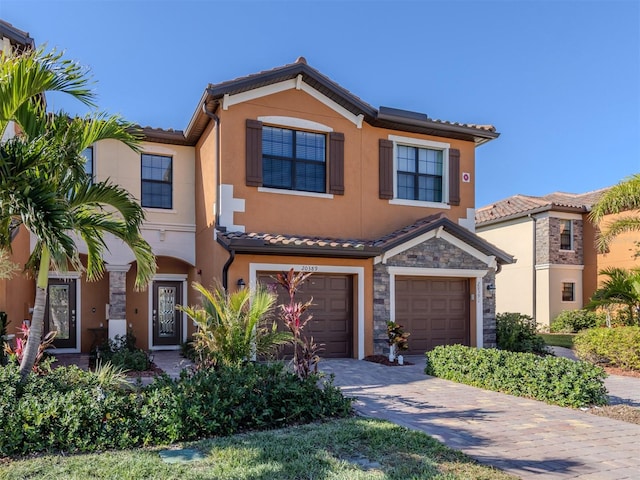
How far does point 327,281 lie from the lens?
13234mm

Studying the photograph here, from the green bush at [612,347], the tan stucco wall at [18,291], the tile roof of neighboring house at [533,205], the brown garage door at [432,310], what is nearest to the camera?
the tan stucco wall at [18,291]

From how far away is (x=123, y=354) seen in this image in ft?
37.9

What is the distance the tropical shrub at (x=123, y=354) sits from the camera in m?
11.3

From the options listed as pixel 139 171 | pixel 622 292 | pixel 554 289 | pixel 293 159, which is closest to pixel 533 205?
pixel 554 289

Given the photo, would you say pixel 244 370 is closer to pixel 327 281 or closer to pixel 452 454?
pixel 452 454

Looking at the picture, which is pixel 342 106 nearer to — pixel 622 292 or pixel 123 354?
pixel 123 354

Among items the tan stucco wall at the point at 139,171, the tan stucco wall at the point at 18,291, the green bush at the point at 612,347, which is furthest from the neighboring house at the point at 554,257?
the tan stucco wall at the point at 18,291

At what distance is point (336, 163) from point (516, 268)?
15690mm

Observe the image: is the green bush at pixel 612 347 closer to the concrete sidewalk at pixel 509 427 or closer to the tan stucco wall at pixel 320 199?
the concrete sidewalk at pixel 509 427

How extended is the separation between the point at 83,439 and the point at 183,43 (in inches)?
410

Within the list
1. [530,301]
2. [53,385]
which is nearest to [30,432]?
[53,385]

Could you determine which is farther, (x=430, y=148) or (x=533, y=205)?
(x=533, y=205)

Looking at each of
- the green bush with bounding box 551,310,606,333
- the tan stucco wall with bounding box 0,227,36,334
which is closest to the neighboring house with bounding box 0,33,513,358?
the tan stucco wall with bounding box 0,227,36,334

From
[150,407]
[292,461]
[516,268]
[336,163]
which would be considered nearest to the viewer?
[292,461]
